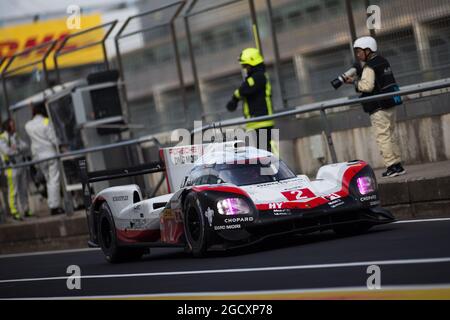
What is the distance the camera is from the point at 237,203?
451 inches

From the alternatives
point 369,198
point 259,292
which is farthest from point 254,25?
point 259,292

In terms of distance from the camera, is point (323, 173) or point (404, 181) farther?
point (404, 181)

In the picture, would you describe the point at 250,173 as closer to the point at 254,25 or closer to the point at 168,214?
the point at 168,214

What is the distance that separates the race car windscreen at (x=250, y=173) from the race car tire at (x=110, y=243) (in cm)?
222

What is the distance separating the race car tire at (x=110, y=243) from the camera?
14258 millimetres

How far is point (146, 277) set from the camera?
37.7 ft

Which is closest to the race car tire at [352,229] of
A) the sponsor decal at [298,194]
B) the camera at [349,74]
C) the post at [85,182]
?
the sponsor decal at [298,194]

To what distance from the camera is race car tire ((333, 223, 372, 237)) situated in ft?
40.4

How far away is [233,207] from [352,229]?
1.83m

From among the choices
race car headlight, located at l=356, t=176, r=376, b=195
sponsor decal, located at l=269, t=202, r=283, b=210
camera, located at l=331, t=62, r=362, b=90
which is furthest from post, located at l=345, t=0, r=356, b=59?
sponsor decal, located at l=269, t=202, r=283, b=210
